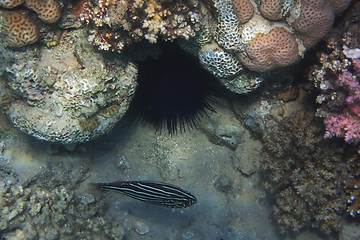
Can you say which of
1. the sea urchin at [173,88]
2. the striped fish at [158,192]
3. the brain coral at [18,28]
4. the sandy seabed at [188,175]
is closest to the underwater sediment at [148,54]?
the brain coral at [18,28]

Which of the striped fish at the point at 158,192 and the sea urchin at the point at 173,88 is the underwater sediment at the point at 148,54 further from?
the striped fish at the point at 158,192

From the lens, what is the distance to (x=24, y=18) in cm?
A: 253

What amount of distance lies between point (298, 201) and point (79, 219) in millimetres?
3956

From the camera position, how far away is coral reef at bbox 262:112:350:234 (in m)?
3.60

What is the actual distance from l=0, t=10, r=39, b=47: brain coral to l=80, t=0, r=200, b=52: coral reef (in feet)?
1.89

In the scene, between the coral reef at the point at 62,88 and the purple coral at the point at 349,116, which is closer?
the purple coral at the point at 349,116

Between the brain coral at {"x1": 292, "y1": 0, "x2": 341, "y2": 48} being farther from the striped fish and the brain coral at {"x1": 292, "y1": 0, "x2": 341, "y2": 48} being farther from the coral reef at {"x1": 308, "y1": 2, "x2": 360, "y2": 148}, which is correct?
the striped fish

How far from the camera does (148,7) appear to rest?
2582 mm

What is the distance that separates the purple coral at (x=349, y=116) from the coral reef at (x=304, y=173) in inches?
21.7

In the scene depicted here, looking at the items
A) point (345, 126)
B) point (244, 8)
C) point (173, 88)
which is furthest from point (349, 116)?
point (173, 88)

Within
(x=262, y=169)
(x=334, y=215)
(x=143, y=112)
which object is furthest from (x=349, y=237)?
(x=143, y=112)

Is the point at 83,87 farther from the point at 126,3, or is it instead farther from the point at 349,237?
the point at 349,237

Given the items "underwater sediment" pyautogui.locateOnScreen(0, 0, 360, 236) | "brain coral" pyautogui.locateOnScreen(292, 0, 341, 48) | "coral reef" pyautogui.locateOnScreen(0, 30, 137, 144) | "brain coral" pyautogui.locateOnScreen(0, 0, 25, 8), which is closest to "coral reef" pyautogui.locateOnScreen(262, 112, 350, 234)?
"underwater sediment" pyautogui.locateOnScreen(0, 0, 360, 236)

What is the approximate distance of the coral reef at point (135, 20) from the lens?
101 inches
